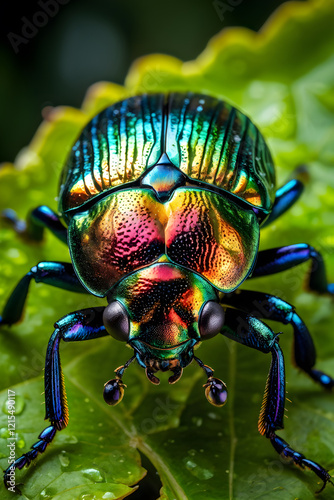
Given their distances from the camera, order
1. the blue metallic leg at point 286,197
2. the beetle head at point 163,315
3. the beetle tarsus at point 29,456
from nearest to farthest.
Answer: the beetle tarsus at point 29,456 < the beetle head at point 163,315 < the blue metallic leg at point 286,197

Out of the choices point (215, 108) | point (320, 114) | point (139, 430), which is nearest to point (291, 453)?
point (139, 430)

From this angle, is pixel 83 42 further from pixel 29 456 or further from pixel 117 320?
pixel 29 456

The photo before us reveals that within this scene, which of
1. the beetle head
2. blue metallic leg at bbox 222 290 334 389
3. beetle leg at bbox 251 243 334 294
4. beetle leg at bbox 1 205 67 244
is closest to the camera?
the beetle head

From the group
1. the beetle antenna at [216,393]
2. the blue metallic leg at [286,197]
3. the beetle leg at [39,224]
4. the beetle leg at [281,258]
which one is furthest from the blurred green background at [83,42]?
the beetle antenna at [216,393]

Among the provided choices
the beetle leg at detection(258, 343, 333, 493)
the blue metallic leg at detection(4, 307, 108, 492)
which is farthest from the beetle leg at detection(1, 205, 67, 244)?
the beetle leg at detection(258, 343, 333, 493)

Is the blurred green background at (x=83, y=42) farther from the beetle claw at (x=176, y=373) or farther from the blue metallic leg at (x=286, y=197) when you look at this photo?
the beetle claw at (x=176, y=373)

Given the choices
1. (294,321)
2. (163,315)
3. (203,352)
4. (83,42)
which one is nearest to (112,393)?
(163,315)

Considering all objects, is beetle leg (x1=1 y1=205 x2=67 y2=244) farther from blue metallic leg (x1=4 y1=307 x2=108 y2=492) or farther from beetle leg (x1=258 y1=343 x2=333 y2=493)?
beetle leg (x1=258 y1=343 x2=333 y2=493)

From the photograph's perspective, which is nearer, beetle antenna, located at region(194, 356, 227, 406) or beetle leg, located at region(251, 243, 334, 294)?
beetle antenna, located at region(194, 356, 227, 406)
